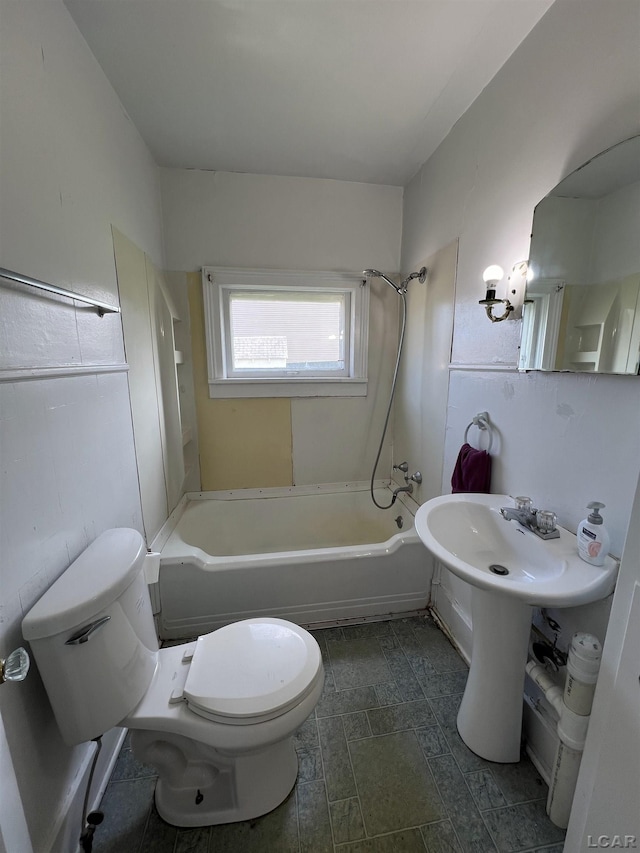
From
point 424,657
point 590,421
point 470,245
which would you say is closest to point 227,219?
→ point 470,245

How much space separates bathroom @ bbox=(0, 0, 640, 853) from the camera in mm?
852

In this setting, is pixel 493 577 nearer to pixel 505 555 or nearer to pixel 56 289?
pixel 505 555

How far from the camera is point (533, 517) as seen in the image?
1.12 m

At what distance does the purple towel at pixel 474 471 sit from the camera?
4.77 ft

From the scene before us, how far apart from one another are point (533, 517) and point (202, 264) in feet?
7.21

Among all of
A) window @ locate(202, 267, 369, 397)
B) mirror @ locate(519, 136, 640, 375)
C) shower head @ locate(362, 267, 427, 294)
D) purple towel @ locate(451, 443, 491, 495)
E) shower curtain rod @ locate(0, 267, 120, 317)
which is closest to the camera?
shower curtain rod @ locate(0, 267, 120, 317)

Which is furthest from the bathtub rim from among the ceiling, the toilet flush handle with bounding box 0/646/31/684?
the ceiling

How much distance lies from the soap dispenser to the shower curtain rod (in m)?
1.51

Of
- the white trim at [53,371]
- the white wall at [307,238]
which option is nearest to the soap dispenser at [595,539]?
the white trim at [53,371]

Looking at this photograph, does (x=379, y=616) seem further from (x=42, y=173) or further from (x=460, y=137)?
(x=460, y=137)

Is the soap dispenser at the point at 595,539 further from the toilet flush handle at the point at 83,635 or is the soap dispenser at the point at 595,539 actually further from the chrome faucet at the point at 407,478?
the toilet flush handle at the point at 83,635

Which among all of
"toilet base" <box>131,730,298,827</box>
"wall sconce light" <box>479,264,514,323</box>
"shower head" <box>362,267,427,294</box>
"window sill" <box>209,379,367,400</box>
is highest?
"shower head" <box>362,267,427,294</box>

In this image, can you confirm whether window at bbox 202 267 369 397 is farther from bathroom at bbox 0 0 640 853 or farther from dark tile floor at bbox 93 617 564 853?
dark tile floor at bbox 93 617 564 853

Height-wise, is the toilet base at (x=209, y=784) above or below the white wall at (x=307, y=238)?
below
